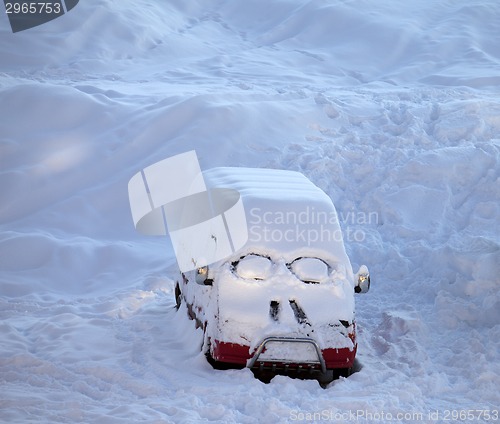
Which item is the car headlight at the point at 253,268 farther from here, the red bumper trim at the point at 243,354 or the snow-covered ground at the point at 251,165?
the snow-covered ground at the point at 251,165

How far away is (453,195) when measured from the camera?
40.6 ft

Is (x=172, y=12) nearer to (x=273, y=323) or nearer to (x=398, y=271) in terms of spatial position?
(x=398, y=271)

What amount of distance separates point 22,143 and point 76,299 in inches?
209

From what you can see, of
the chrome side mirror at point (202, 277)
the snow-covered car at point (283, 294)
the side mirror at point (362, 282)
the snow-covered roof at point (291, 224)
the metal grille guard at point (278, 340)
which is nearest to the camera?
the metal grille guard at point (278, 340)

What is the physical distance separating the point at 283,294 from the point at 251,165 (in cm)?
680

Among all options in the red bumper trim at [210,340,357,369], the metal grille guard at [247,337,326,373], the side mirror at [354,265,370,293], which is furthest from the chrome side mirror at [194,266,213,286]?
the side mirror at [354,265,370,293]

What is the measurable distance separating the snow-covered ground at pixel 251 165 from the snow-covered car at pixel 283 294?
27 centimetres

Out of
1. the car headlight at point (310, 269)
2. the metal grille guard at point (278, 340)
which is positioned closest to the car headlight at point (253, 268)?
the car headlight at point (310, 269)

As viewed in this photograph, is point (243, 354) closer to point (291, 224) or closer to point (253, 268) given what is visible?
point (253, 268)

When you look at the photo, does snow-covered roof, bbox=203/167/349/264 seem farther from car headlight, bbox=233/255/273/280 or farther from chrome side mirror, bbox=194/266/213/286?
chrome side mirror, bbox=194/266/213/286

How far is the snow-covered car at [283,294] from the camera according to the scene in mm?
6582

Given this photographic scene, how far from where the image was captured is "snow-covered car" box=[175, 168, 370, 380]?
6.58m

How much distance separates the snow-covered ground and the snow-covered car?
0.27 metres

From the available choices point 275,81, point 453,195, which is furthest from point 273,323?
point 275,81
